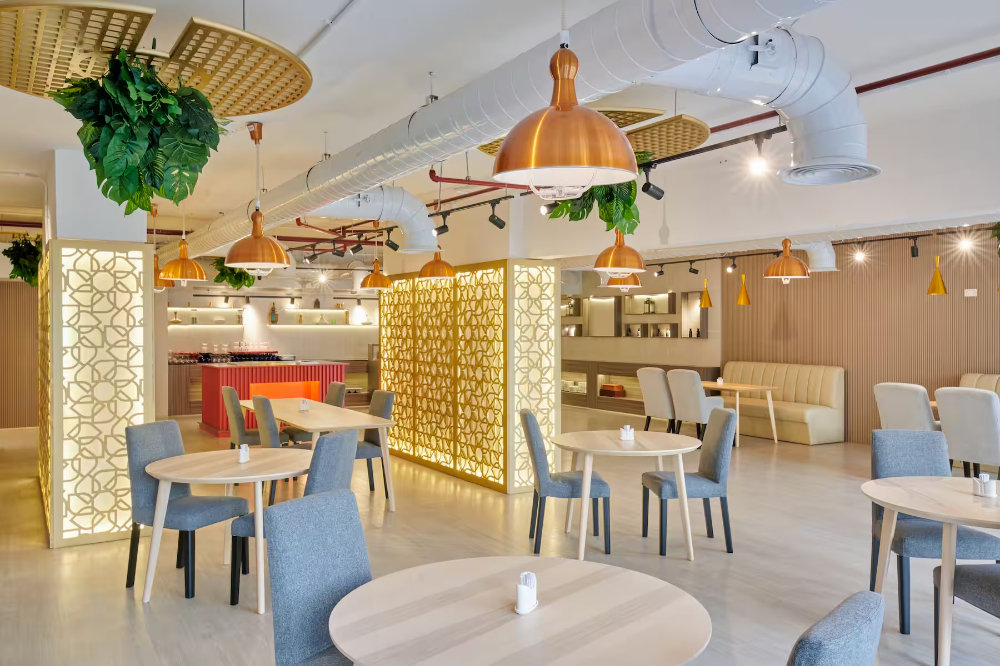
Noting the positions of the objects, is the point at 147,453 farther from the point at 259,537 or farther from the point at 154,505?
the point at 259,537

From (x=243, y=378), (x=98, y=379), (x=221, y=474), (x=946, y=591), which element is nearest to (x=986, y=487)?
(x=946, y=591)

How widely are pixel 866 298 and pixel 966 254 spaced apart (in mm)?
1492

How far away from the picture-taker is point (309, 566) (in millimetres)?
2434

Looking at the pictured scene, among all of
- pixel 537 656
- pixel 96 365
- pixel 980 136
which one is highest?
pixel 980 136

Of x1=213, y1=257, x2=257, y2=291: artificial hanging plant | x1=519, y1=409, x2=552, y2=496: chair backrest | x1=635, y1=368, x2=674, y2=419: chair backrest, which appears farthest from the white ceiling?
→ x1=635, y1=368, x2=674, y2=419: chair backrest

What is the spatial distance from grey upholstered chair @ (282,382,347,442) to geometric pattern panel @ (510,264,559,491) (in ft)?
7.09

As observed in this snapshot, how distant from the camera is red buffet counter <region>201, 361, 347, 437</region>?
11242 millimetres

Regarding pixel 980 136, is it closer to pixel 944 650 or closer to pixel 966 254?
pixel 944 650

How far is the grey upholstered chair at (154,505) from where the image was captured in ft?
14.6

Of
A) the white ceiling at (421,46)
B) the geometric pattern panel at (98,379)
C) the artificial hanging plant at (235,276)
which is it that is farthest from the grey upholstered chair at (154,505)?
the artificial hanging plant at (235,276)

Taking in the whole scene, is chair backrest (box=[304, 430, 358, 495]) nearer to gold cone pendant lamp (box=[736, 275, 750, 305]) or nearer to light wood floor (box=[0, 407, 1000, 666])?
light wood floor (box=[0, 407, 1000, 666])

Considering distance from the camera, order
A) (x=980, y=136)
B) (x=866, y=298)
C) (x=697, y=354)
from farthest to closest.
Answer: (x=697, y=354)
(x=866, y=298)
(x=980, y=136)

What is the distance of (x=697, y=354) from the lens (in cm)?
1302

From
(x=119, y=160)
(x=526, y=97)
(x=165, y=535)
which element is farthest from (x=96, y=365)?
(x=526, y=97)
